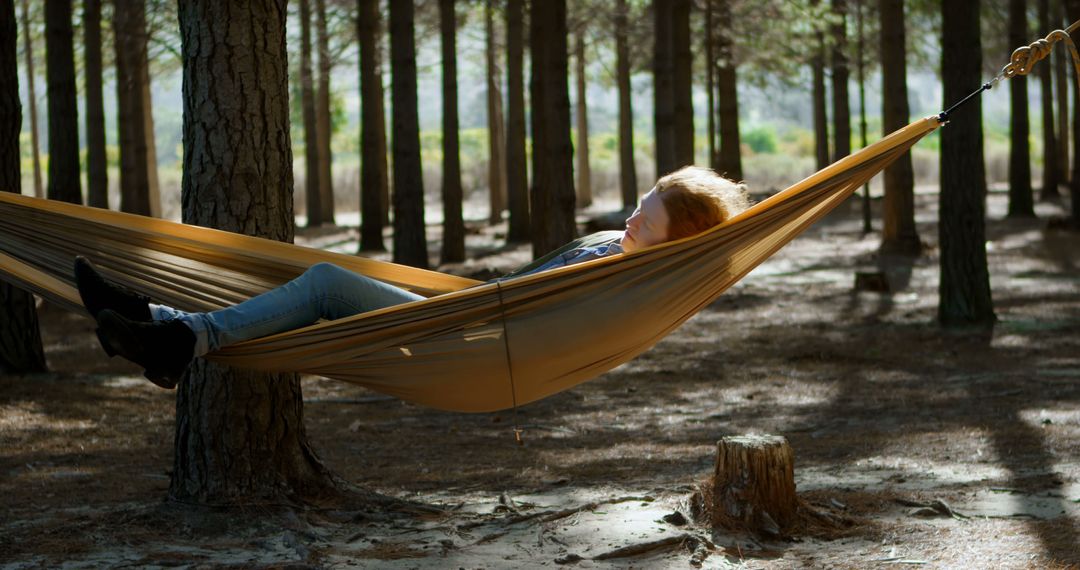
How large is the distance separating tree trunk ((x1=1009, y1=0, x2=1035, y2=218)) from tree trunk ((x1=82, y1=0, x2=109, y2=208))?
8765 mm

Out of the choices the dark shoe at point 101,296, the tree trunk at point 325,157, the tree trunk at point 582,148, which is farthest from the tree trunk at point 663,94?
the tree trunk at point 582,148

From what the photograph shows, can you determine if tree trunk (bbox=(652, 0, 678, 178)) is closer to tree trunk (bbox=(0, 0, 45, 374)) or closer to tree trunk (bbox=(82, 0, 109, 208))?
tree trunk (bbox=(82, 0, 109, 208))

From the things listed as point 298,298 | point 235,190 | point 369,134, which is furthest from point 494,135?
point 298,298

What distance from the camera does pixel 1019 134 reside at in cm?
1270

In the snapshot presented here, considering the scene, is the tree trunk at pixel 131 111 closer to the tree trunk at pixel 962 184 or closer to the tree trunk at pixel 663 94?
the tree trunk at pixel 663 94

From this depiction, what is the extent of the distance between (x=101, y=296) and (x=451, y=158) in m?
8.33

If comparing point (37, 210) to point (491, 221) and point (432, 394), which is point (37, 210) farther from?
point (491, 221)

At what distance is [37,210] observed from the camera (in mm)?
2865

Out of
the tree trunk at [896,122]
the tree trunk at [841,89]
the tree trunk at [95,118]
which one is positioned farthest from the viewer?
the tree trunk at [841,89]

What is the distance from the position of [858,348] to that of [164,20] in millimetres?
7495

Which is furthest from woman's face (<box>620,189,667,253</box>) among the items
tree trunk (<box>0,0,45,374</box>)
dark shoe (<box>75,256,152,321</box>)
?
tree trunk (<box>0,0,45,374</box>)

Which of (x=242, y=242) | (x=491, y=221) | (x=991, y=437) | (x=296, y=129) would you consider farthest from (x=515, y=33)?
(x=296, y=129)

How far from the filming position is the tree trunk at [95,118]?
30.1 ft

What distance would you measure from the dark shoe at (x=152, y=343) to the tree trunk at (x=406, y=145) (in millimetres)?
7029
